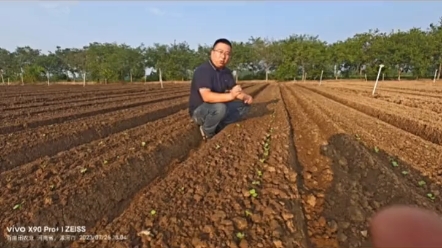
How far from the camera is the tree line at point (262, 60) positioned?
52094mm

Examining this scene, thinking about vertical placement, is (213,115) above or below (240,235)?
above

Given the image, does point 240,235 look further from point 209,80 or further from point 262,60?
point 262,60

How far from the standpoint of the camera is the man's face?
5051 mm

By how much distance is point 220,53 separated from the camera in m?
5.11

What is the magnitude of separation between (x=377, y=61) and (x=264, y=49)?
2208 cm

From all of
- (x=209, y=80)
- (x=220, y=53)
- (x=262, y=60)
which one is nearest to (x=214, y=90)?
(x=209, y=80)

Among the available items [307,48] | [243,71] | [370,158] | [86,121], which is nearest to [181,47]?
[243,71]

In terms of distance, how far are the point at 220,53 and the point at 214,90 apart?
2.25ft

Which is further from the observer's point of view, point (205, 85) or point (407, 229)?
point (205, 85)

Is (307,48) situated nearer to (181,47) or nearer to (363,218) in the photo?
(181,47)

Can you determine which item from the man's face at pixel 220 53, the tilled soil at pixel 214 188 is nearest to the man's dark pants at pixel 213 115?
the tilled soil at pixel 214 188

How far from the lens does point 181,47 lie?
64812mm

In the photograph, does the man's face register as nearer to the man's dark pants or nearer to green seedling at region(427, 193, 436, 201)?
the man's dark pants

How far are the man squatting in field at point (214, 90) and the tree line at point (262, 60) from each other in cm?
4482
